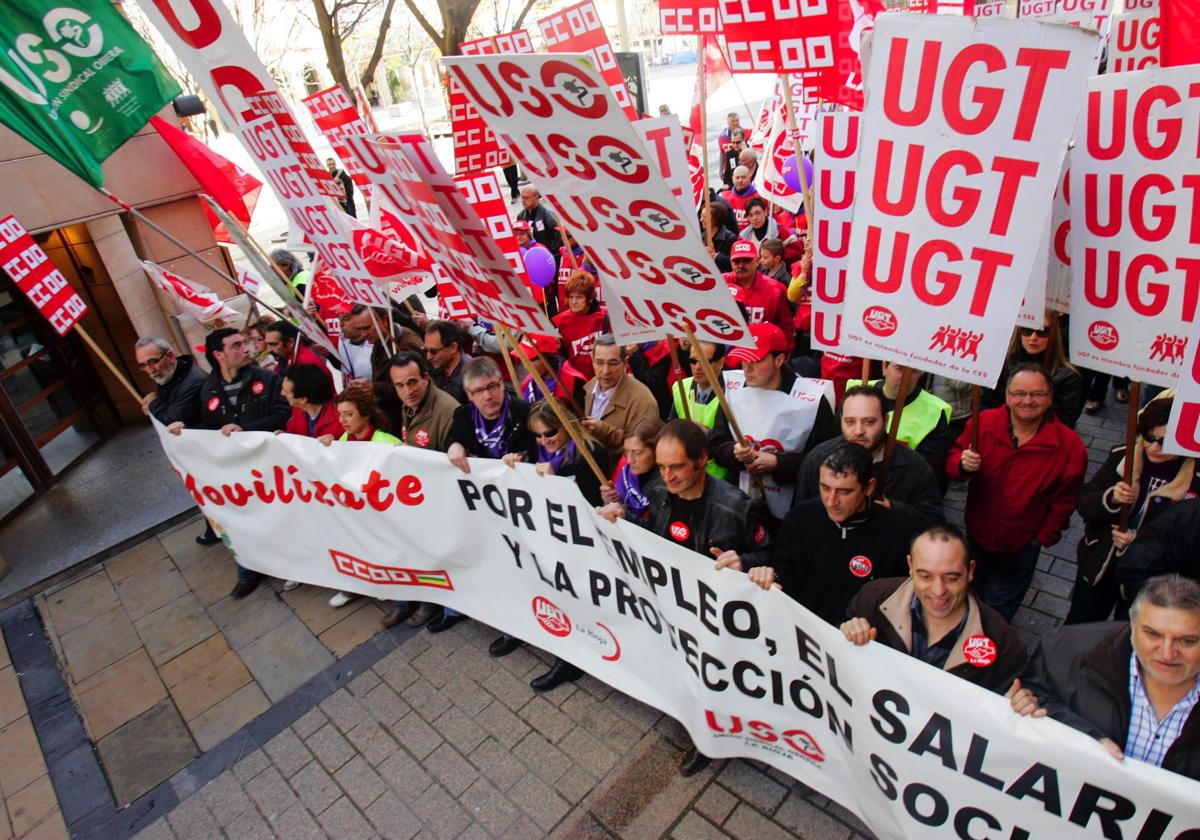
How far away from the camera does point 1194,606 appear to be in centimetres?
211

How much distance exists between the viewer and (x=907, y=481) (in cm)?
346

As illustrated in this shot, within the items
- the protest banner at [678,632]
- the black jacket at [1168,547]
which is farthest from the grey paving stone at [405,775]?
the black jacket at [1168,547]

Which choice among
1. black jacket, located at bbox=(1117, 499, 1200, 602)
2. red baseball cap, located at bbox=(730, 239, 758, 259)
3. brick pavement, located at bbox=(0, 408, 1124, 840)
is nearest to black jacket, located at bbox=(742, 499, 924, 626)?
black jacket, located at bbox=(1117, 499, 1200, 602)

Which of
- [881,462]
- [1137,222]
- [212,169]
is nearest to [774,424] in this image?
[881,462]

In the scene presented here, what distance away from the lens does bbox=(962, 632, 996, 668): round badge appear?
2566 mm

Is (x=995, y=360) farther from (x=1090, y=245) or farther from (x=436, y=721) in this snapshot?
(x=436, y=721)

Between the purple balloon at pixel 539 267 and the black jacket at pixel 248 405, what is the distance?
2.62 m

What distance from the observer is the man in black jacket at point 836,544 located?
3.01m

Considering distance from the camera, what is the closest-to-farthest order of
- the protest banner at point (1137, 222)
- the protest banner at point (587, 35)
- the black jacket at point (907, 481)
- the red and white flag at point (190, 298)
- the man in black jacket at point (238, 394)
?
the protest banner at point (1137, 222) → the black jacket at point (907, 481) → the man in black jacket at point (238, 394) → the protest banner at point (587, 35) → the red and white flag at point (190, 298)

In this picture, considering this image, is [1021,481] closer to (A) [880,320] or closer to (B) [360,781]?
(A) [880,320]

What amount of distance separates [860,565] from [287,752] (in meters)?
3.27

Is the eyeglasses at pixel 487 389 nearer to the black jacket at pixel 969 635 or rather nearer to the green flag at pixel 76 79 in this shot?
the black jacket at pixel 969 635

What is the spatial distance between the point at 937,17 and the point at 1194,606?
6.24ft

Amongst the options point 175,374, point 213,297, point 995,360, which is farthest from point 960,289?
point 213,297
